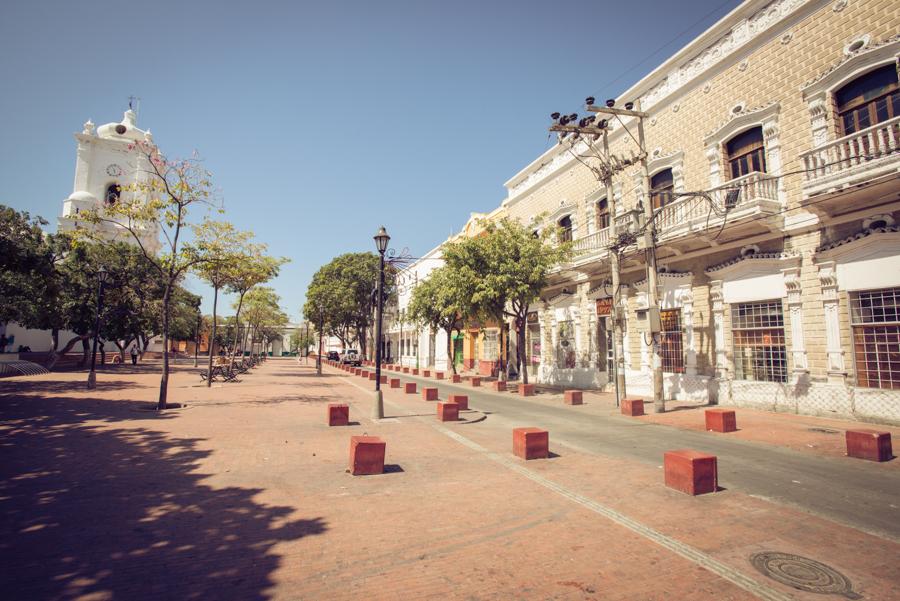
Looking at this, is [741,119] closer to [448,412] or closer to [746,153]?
[746,153]

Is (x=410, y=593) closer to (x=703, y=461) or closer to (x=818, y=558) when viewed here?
(x=818, y=558)

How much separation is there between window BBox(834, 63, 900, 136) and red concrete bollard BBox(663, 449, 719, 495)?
12.2 m

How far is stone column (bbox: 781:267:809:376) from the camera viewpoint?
1344 centimetres

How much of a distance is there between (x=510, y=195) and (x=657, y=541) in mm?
29092

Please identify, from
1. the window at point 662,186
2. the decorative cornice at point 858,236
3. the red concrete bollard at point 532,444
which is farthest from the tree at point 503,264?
the red concrete bollard at point 532,444

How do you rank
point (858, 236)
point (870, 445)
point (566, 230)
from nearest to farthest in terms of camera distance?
1. point (870, 445)
2. point (858, 236)
3. point (566, 230)

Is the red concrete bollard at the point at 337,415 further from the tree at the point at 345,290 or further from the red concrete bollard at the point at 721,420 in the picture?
the tree at the point at 345,290

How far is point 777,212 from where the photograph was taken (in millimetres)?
14000

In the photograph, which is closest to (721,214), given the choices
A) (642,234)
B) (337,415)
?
(642,234)

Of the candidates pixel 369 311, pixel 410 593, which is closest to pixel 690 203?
pixel 410 593

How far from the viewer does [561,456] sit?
8484 millimetres

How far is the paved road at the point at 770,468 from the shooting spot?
18.6 ft

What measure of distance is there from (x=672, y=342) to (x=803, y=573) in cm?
1527

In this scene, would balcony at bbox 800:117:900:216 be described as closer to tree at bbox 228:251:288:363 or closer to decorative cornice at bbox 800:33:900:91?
decorative cornice at bbox 800:33:900:91
